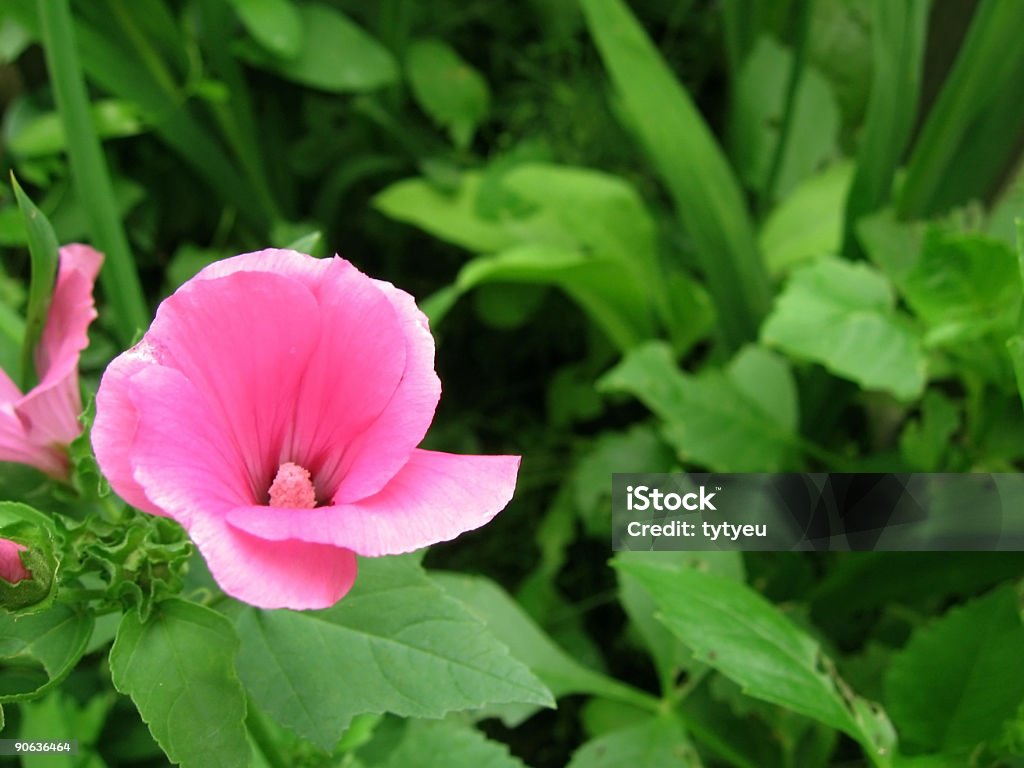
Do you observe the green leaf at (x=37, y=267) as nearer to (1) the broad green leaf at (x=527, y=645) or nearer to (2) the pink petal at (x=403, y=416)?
(2) the pink petal at (x=403, y=416)

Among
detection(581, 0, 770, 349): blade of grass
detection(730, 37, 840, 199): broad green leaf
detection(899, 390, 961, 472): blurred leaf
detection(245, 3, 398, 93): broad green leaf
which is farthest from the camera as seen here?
detection(730, 37, 840, 199): broad green leaf

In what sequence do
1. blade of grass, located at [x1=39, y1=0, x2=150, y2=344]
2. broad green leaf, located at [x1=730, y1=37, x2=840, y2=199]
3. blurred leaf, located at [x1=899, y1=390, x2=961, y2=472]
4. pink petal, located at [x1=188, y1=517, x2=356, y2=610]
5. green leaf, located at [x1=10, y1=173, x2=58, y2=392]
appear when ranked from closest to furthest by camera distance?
pink petal, located at [x1=188, y1=517, x2=356, y2=610], green leaf, located at [x1=10, y1=173, x2=58, y2=392], blade of grass, located at [x1=39, y1=0, x2=150, y2=344], blurred leaf, located at [x1=899, y1=390, x2=961, y2=472], broad green leaf, located at [x1=730, y1=37, x2=840, y2=199]

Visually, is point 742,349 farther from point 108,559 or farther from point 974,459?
point 108,559

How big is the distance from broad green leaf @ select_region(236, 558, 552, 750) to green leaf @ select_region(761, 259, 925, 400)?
407mm

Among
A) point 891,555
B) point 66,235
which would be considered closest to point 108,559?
point 891,555

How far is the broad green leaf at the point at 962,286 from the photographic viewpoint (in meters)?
0.68

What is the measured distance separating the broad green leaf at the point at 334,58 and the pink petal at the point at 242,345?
0.77 meters

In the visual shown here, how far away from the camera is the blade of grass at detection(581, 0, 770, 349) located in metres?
0.96

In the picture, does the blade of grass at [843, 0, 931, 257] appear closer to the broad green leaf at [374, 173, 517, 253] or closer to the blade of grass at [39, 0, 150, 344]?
the broad green leaf at [374, 173, 517, 253]

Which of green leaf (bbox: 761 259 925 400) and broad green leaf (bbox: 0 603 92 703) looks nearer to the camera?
broad green leaf (bbox: 0 603 92 703)

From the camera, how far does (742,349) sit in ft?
3.17

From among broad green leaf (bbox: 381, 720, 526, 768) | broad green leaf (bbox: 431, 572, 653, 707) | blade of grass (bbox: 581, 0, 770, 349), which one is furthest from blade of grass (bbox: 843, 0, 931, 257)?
broad green leaf (bbox: 381, 720, 526, 768)

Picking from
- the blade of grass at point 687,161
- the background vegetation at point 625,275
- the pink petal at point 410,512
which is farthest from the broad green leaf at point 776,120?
the pink petal at point 410,512

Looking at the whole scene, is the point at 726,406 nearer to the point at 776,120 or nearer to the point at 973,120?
the point at 973,120
